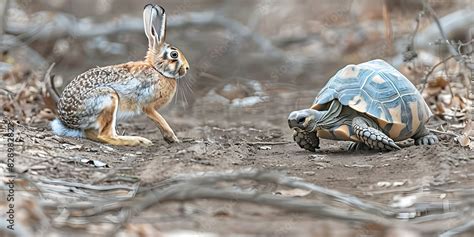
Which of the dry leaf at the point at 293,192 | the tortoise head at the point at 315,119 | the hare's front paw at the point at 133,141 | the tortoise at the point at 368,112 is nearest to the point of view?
the dry leaf at the point at 293,192

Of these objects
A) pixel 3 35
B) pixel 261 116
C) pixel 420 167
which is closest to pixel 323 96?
pixel 420 167

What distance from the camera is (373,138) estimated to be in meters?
6.33

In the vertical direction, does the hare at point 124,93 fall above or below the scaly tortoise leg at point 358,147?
above

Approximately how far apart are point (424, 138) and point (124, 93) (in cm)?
267

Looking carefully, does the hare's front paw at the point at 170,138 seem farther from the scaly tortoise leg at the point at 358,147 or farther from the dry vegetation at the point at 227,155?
the scaly tortoise leg at the point at 358,147

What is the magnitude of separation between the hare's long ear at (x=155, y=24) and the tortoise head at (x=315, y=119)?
144 centimetres

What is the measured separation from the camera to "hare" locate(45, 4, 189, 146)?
6895mm

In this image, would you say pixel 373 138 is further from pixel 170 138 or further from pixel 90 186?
pixel 90 186

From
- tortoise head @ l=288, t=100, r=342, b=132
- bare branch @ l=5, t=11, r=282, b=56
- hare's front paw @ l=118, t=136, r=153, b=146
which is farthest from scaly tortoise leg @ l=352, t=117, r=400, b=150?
bare branch @ l=5, t=11, r=282, b=56

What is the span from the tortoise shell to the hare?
145 centimetres

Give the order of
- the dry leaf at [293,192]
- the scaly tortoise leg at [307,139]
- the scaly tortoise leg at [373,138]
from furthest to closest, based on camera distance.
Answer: the scaly tortoise leg at [307,139] → the scaly tortoise leg at [373,138] → the dry leaf at [293,192]

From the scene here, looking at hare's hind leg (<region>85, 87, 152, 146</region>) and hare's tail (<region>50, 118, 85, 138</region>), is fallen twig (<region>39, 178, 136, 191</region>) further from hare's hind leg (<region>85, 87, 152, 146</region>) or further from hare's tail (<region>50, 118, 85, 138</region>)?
hare's tail (<region>50, 118, 85, 138</region>)

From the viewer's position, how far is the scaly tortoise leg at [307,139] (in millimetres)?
6843

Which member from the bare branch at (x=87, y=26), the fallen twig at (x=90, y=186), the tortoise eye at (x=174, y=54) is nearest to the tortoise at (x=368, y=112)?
the tortoise eye at (x=174, y=54)
